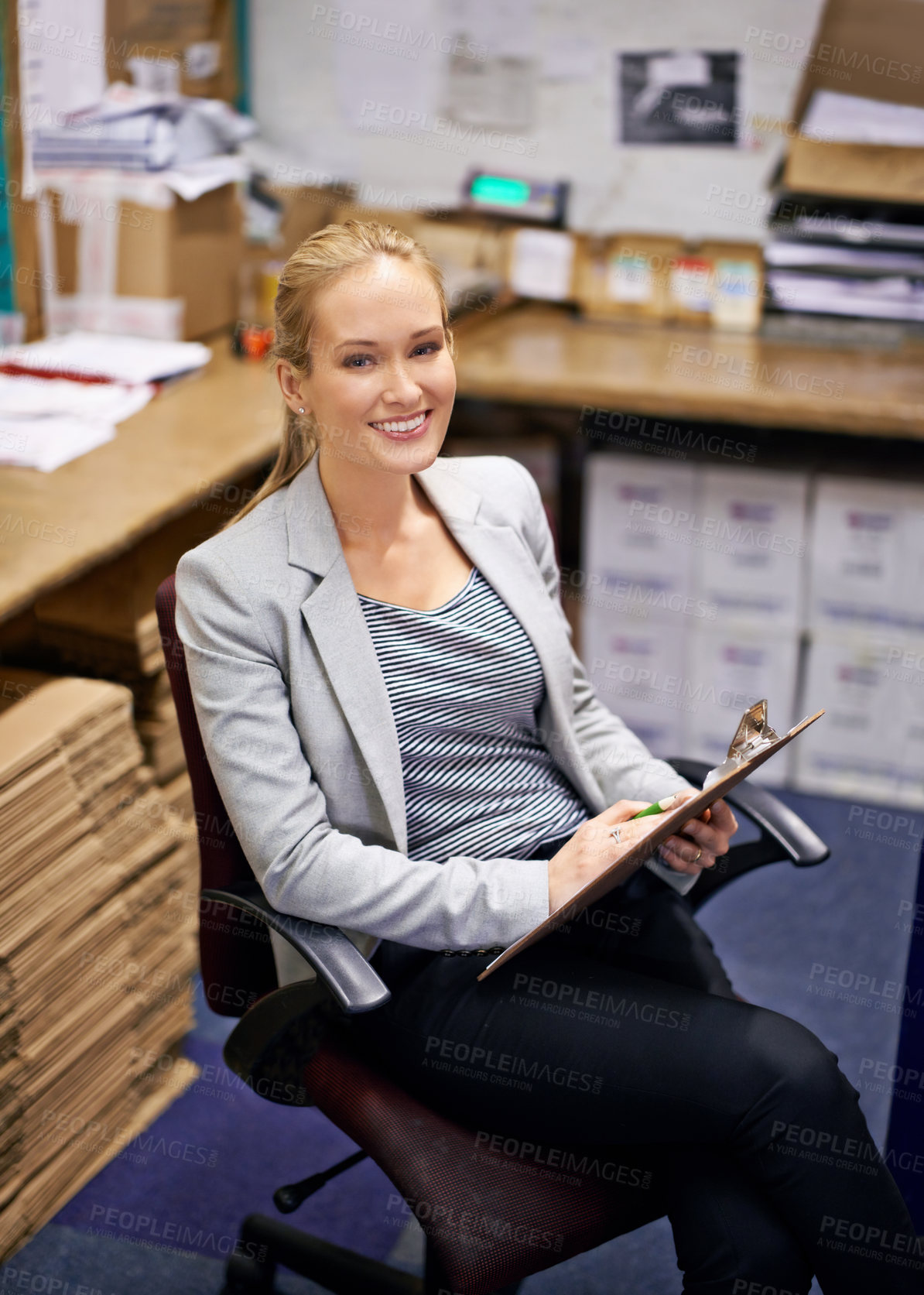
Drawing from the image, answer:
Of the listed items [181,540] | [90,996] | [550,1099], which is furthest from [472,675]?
[181,540]

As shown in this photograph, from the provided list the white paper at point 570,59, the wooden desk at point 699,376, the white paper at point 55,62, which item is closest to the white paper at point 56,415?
the white paper at point 55,62

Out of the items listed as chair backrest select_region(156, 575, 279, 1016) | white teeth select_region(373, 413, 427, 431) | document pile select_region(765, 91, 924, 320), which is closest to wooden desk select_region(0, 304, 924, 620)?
document pile select_region(765, 91, 924, 320)

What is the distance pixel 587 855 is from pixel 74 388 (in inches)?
64.8

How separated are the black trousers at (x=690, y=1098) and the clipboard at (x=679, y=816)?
0.08m

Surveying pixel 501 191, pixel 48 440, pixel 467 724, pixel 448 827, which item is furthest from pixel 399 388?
pixel 501 191

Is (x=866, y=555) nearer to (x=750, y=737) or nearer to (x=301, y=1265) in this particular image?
(x=750, y=737)

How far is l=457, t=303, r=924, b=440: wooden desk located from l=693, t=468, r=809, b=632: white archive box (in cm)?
15

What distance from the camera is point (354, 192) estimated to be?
3.33 m

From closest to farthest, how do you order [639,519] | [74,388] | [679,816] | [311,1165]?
[679,816] → [311,1165] → [74,388] → [639,519]

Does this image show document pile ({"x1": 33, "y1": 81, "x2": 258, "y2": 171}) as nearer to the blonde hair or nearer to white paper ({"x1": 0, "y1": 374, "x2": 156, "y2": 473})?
white paper ({"x1": 0, "y1": 374, "x2": 156, "y2": 473})

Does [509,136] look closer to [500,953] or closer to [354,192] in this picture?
[354,192]

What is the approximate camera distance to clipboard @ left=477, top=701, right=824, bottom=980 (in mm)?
1229

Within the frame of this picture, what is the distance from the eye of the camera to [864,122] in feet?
9.18

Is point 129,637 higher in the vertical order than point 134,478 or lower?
lower
